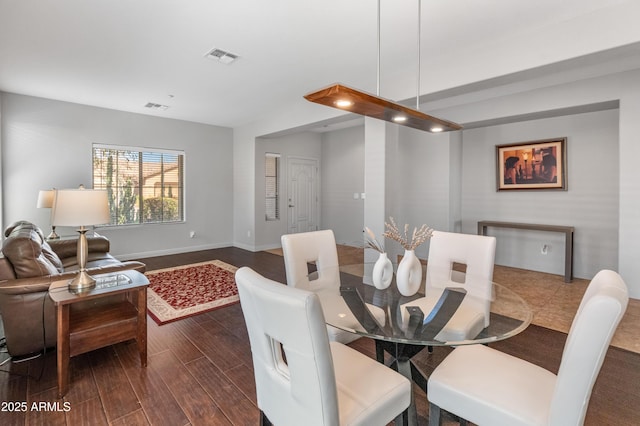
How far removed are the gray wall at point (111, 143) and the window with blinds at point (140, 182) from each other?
5.6 inches

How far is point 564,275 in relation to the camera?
14.8 feet

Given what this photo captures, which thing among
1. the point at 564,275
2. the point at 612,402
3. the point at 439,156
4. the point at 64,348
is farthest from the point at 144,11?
the point at 564,275

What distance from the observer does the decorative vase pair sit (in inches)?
75.1

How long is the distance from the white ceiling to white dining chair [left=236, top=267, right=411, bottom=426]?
89.4 inches

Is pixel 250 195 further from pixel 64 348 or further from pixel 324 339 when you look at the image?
pixel 324 339

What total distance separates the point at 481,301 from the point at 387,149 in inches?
106

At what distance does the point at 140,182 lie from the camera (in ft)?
19.1

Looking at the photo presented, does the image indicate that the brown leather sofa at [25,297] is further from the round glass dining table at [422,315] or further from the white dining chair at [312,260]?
the round glass dining table at [422,315]

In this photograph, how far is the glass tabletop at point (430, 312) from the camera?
4.69 feet

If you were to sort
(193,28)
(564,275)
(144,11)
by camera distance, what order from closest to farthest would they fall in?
(144,11) → (193,28) → (564,275)

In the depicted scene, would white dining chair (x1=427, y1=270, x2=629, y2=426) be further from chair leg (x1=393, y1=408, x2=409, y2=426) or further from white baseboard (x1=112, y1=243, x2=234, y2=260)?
white baseboard (x1=112, y1=243, x2=234, y2=260)

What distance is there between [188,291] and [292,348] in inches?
131

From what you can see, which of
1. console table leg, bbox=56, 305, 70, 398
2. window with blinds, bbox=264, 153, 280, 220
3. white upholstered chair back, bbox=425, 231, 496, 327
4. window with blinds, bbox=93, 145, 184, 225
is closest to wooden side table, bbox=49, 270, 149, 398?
console table leg, bbox=56, 305, 70, 398

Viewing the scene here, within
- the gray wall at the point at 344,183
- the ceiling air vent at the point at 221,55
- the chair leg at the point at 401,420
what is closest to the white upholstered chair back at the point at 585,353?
the chair leg at the point at 401,420
